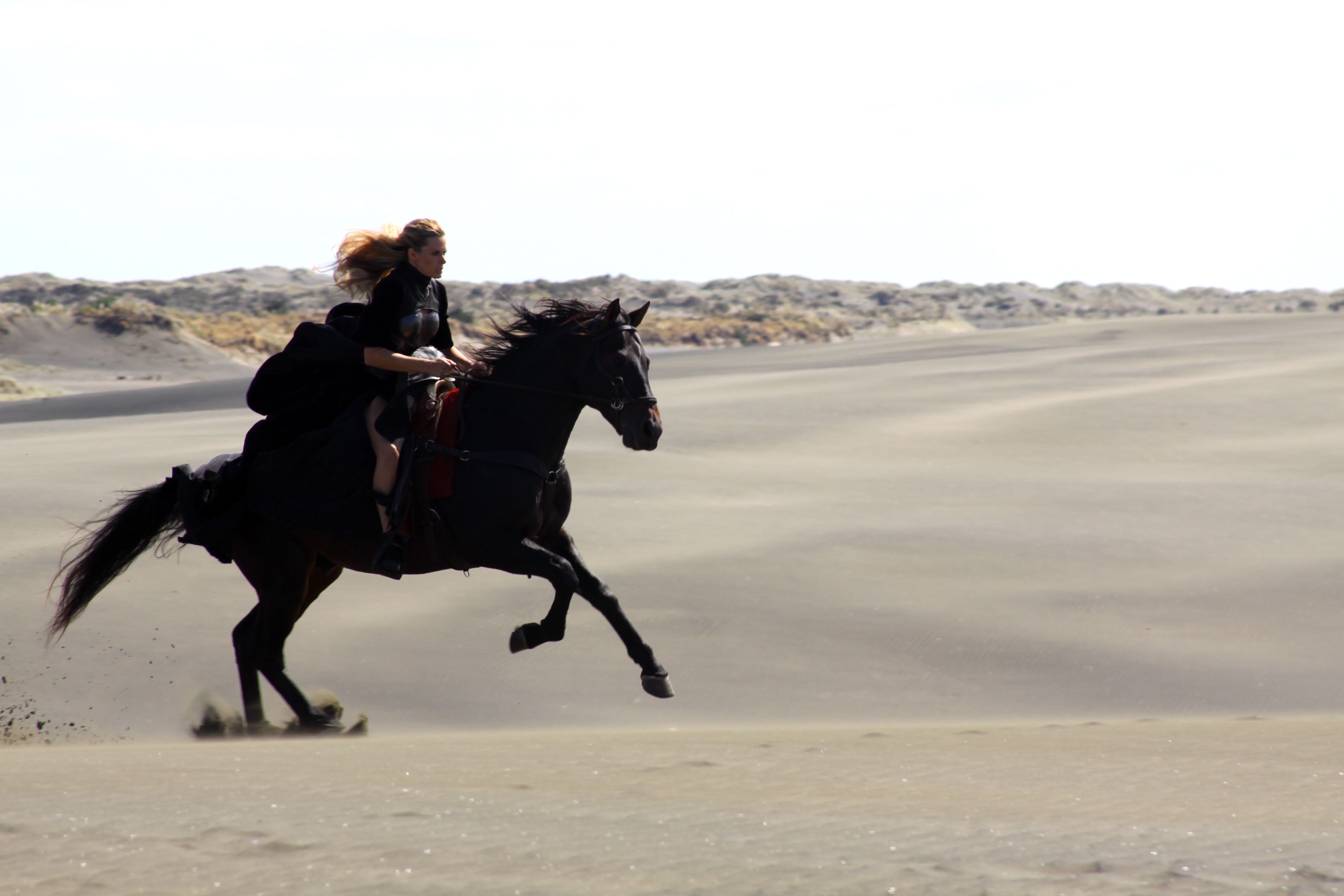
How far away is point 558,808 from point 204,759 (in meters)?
1.72

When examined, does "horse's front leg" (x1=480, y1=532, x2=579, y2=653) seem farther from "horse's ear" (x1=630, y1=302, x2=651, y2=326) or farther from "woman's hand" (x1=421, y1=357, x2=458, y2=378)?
"horse's ear" (x1=630, y1=302, x2=651, y2=326)

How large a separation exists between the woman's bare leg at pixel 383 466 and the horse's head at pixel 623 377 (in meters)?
0.96

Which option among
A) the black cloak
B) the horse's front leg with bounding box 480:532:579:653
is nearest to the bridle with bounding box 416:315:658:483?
the black cloak

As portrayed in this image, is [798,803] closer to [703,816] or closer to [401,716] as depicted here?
[703,816]

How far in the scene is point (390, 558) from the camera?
20.4 feet

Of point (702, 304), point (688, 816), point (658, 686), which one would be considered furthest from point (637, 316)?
point (702, 304)

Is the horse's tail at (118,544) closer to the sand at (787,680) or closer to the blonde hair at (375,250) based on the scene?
the sand at (787,680)

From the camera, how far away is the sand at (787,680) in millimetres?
3885

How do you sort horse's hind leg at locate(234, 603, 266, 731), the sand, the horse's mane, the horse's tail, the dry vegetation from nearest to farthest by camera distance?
the sand < the horse's mane < horse's hind leg at locate(234, 603, 266, 731) < the horse's tail < the dry vegetation

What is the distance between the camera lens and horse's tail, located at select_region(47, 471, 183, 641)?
276 inches

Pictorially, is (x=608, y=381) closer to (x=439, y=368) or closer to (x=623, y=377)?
(x=623, y=377)

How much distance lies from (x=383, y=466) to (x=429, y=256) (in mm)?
1015

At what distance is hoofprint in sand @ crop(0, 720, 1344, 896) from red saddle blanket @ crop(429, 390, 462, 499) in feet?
3.82

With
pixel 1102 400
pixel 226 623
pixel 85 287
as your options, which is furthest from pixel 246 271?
pixel 226 623
